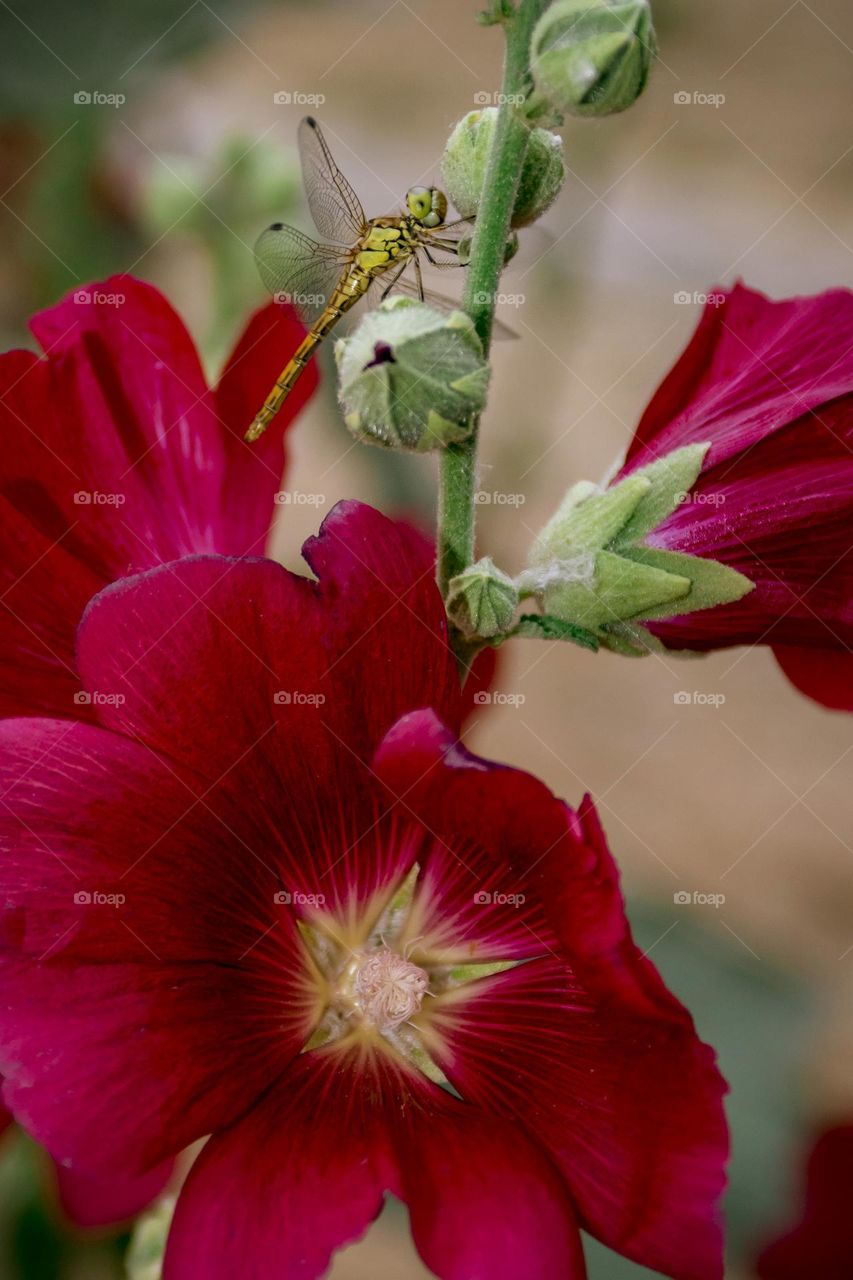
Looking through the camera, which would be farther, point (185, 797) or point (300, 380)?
point (300, 380)

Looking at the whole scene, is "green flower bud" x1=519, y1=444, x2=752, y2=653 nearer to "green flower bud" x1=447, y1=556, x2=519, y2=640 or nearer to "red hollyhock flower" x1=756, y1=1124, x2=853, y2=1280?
"green flower bud" x1=447, y1=556, x2=519, y2=640

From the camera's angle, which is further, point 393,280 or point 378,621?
point 393,280

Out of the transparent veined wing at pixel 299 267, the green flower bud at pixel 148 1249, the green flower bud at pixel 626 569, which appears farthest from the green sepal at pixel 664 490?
the green flower bud at pixel 148 1249

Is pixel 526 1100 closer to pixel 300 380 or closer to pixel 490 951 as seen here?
pixel 490 951

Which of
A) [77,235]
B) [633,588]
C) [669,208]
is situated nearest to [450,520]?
[633,588]

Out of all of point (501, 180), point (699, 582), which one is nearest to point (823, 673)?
point (699, 582)

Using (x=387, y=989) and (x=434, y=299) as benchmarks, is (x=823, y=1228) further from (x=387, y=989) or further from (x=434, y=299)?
A: (x=434, y=299)
